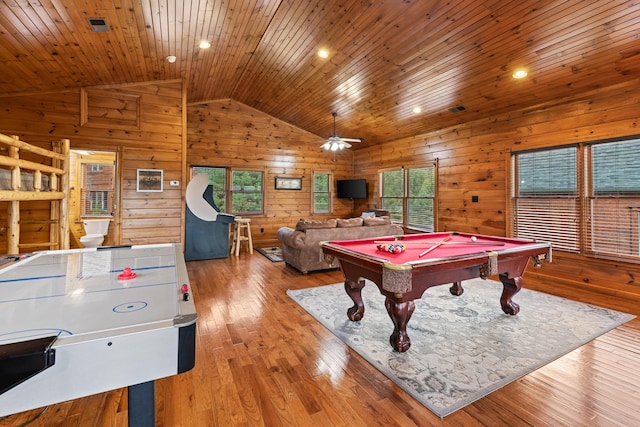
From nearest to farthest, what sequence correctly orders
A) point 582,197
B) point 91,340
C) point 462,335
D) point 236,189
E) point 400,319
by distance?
point 91,340
point 400,319
point 462,335
point 582,197
point 236,189

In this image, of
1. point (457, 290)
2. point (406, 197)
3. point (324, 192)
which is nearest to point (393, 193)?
point (406, 197)

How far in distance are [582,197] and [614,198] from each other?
0.32 m

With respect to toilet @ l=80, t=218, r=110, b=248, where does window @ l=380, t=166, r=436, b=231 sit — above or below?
above

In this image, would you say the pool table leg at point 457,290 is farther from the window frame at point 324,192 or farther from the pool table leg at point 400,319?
the window frame at point 324,192

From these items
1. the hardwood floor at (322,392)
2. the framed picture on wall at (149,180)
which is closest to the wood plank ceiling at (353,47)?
→ the framed picture on wall at (149,180)

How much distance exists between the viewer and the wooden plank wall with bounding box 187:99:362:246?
7.00m

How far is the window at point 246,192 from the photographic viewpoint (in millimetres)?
7395

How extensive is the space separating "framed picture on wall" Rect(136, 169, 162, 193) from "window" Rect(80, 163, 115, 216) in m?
2.28

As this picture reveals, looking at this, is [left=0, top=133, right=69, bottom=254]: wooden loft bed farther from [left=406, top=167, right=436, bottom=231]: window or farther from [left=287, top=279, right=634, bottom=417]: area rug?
[left=406, top=167, right=436, bottom=231]: window

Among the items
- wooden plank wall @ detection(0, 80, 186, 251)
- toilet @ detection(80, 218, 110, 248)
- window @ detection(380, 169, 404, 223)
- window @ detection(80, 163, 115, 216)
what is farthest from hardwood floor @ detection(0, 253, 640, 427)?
window @ detection(80, 163, 115, 216)

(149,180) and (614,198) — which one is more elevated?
(149,180)

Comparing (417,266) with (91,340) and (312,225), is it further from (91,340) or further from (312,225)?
(312,225)

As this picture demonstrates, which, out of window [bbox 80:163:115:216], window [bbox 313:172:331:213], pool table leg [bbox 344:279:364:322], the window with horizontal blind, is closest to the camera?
pool table leg [bbox 344:279:364:322]

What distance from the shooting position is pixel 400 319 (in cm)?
238
